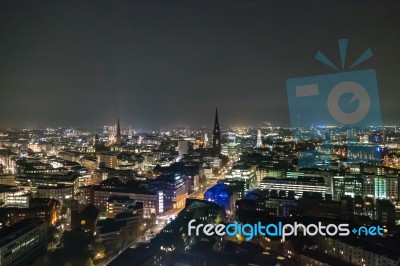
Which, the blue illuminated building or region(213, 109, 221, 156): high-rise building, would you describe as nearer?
the blue illuminated building

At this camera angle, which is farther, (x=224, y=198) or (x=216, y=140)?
(x=216, y=140)

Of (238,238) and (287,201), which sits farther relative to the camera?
(287,201)

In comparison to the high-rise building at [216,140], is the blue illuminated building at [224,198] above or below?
below

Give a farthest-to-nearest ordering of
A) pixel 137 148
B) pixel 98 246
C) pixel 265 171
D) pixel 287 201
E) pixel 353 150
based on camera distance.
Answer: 1. pixel 137 148
2. pixel 353 150
3. pixel 265 171
4. pixel 287 201
5. pixel 98 246

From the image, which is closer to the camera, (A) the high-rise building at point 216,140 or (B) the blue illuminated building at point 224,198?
(B) the blue illuminated building at point 224,198

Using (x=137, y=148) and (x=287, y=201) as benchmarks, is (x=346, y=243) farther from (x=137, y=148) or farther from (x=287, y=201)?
(x=137, y=148)

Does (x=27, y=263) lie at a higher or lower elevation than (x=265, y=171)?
lower

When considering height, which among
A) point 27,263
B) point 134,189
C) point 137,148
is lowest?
point 27,263

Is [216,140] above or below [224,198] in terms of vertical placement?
above

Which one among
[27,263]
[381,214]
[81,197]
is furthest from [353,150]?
[27,263]

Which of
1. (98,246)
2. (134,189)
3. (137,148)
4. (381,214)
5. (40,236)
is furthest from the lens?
(137,148)

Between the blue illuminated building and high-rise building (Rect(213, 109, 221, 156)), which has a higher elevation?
high-rise building (Rect(213, 109, 221, 156))
